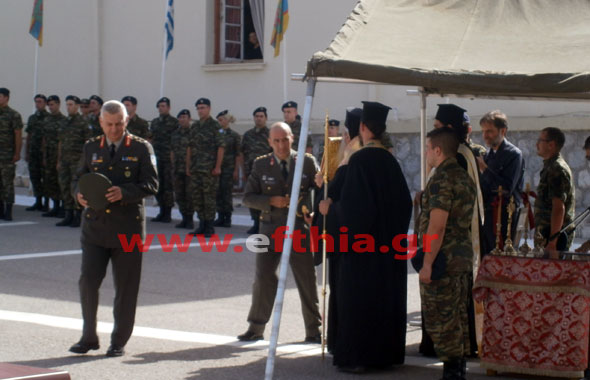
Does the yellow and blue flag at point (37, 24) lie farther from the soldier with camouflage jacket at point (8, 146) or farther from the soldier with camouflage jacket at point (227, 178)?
the soldier with camouflage jacket at point (227, 178)

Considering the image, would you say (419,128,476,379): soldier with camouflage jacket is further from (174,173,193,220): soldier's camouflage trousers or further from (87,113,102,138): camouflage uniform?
(87,113,102,138): camouflage uniform

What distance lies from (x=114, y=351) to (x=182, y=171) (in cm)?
936

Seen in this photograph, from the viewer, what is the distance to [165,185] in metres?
17.5

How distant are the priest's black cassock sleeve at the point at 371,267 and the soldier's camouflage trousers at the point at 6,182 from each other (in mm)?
11366

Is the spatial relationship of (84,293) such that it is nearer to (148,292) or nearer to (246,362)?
(246,362)

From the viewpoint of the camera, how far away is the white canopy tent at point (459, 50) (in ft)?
20.4

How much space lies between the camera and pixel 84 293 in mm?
7727

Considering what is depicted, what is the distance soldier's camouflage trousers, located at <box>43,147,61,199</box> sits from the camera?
1825cm

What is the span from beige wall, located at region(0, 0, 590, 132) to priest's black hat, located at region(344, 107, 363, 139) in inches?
347

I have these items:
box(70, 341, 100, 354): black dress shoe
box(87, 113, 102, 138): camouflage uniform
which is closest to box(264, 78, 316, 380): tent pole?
box(70, 341, 100, 354): black dress shoe

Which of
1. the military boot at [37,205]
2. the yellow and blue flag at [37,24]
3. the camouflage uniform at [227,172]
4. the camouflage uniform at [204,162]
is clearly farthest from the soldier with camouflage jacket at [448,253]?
the yellow and blue flag at [37,24]

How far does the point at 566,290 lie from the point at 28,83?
1939 cm

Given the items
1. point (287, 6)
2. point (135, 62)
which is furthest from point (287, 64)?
A: point (135, 62)

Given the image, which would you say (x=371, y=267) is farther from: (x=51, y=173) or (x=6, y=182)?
(x=51, y=173)
